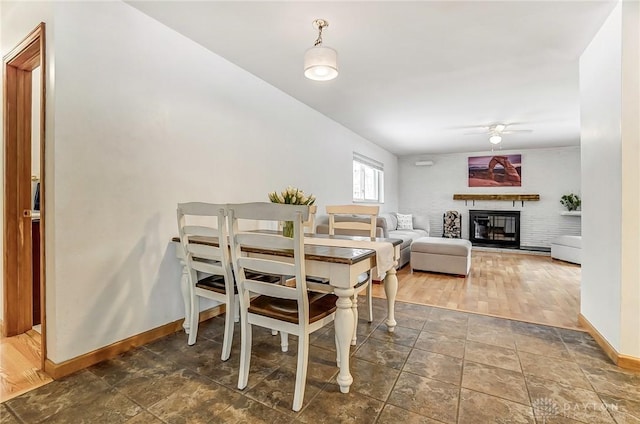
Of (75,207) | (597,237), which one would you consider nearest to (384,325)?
(597,237)

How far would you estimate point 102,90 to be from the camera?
1930 mm

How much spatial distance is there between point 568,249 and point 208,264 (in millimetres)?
6107

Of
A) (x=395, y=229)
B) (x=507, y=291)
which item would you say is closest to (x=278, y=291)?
(x=507, y=291)

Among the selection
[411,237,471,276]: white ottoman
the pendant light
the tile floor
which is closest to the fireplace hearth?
[411,237,471,276]: white ottoman

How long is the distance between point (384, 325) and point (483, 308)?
1137 millimetres

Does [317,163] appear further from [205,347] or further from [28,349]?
[28,349]

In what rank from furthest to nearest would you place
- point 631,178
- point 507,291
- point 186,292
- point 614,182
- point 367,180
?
point 367,180 → point 507,291 → point 186,292 → point 614,182 → point 631,178

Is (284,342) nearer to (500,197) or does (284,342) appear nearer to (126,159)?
(126,159)

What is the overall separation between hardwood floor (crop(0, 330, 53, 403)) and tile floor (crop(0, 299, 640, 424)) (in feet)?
0.37

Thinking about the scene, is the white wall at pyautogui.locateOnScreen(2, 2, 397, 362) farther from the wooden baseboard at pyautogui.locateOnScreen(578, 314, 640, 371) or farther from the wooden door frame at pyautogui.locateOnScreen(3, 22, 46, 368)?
the wooden baseboard at pyautogui.locateOnScreen(578, 314, 640, 371)

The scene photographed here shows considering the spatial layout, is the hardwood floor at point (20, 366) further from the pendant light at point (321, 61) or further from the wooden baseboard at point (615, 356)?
the wooden baseboard at point (615, 356)

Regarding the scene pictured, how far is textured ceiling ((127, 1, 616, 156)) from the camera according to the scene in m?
2.02

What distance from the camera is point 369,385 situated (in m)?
1.68

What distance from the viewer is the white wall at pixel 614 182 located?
1856 millimetres
